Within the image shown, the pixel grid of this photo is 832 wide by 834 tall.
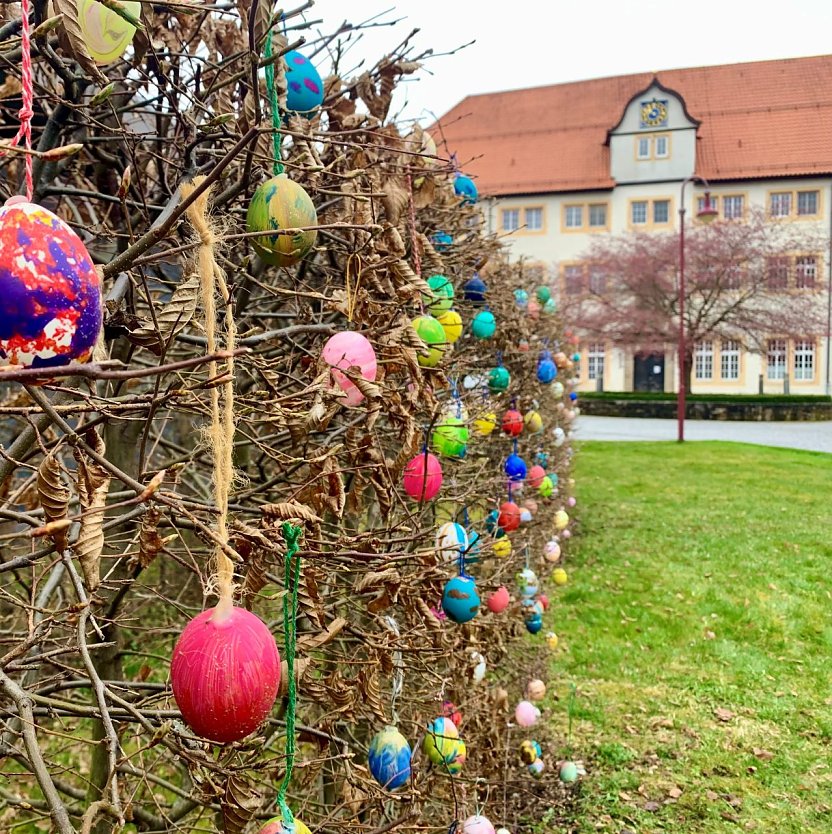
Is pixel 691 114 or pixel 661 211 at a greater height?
pixel 691 114

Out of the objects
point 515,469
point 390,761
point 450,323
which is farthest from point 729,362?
point 390,761

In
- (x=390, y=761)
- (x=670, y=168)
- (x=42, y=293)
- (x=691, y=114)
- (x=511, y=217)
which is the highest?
(x=691, y=114)

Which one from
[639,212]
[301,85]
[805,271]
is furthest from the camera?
[639,212]

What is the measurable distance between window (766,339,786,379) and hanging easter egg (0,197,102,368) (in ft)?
119

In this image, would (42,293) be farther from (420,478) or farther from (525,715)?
(525,715)

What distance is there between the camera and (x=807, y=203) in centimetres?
3350

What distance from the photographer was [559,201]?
36625 mm

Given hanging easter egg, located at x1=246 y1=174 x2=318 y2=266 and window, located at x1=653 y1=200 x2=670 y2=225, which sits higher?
window, located at x1=653 y1=200 x2=670 y2=225

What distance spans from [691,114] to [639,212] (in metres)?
5.24

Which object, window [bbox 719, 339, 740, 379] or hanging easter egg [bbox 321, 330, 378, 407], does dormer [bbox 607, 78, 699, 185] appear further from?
hanging easter egg [bbox 321, 330, 378, 407]

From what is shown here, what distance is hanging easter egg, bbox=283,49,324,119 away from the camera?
2219 millimetres

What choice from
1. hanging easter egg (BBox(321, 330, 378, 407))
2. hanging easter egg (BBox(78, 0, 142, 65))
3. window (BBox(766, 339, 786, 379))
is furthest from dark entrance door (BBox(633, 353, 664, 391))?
hanging easter egg (BBox(78, 0, 142, 65))

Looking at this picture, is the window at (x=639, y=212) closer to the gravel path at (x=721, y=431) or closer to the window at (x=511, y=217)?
the window at (x=511, y=217)

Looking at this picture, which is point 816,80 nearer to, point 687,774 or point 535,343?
point 535,343
